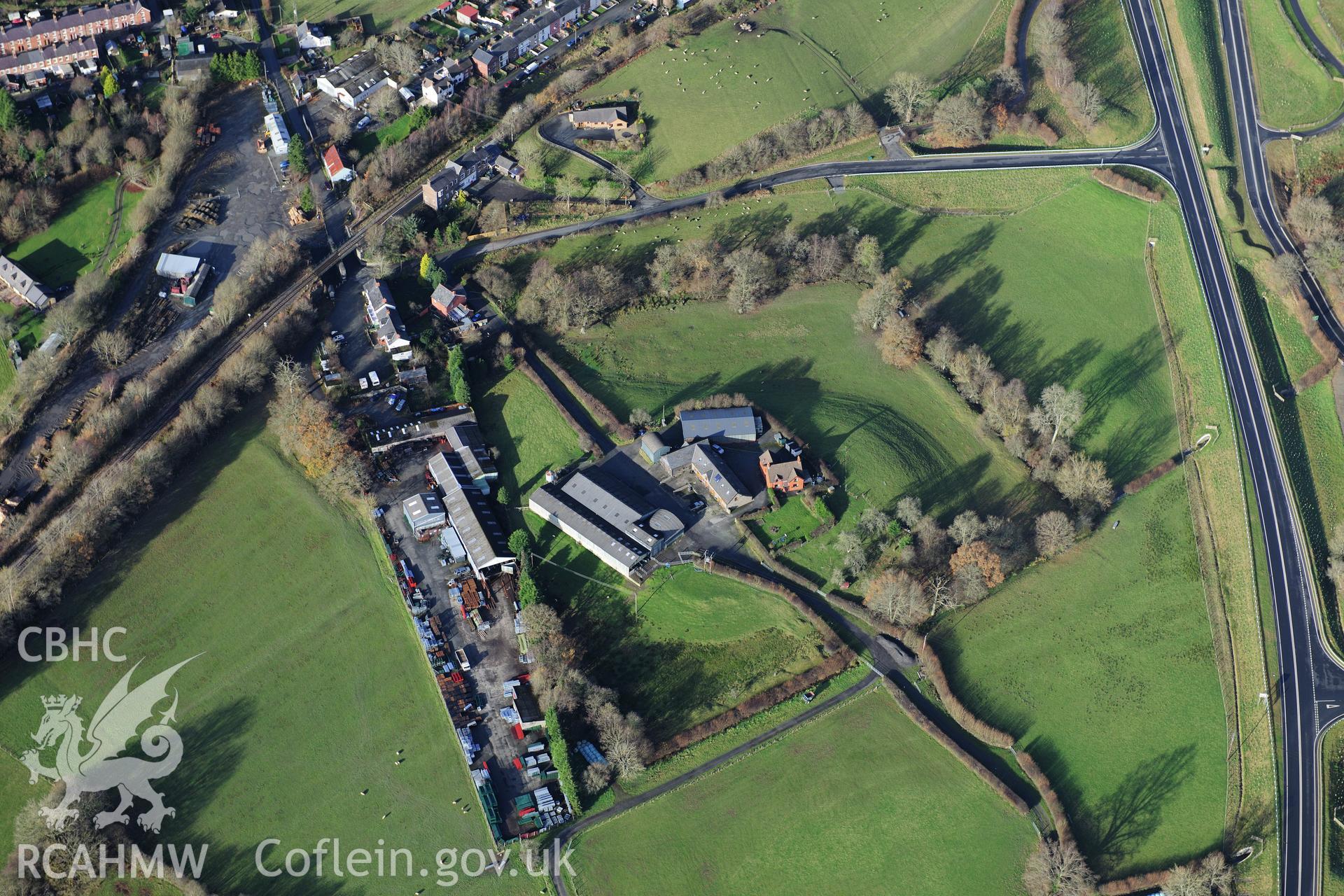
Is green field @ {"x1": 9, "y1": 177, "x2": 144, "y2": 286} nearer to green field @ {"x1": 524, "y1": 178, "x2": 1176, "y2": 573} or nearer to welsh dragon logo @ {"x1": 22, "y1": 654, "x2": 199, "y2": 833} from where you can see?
green field @ {"x1": 524, "y1": 178, "x2": 1176, "y2": 573}

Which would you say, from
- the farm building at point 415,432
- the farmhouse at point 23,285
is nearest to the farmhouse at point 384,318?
the farm building at point 415,432

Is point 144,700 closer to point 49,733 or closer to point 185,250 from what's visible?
point 49,733

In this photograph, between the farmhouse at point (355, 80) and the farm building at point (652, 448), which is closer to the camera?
the farm building at point (652, 448)

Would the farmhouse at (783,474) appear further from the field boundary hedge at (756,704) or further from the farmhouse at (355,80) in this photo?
the farmhouse at (355,80)

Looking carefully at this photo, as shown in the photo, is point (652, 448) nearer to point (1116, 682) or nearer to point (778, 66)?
point (1116, 682)

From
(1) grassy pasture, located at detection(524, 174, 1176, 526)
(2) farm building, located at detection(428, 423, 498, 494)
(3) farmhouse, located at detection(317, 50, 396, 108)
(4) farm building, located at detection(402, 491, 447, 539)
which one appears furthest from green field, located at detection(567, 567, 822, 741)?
(3) farmhouse, located at detection(317, 50, 396, 108)

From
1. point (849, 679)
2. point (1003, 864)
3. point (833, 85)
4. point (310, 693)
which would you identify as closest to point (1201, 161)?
point (833, 85)

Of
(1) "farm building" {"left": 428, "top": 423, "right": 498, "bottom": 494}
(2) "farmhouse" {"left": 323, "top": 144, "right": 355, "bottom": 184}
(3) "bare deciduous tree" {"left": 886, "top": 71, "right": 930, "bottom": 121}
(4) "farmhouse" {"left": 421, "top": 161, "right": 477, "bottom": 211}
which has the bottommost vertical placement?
(1) "farm building" {"left": 428, "top": 423, "right": 498, "bottom": 494}
